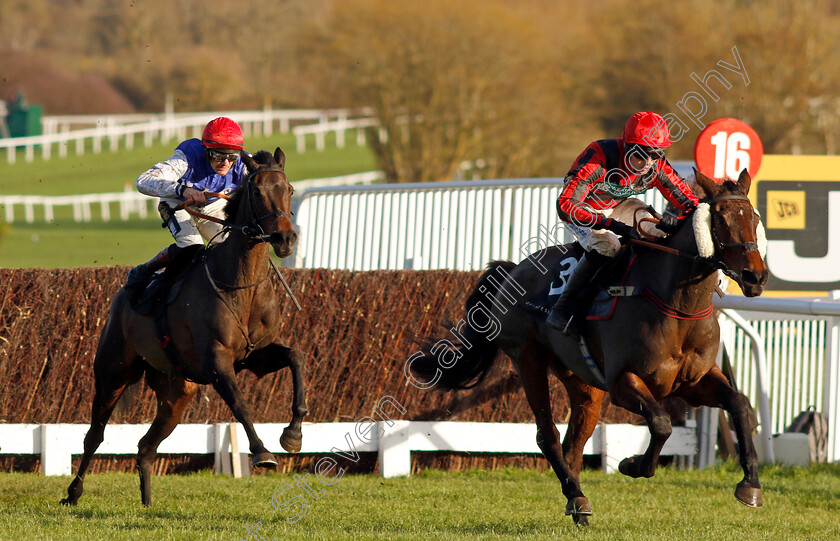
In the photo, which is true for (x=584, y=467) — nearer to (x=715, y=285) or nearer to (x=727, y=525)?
(x=727, y=525)

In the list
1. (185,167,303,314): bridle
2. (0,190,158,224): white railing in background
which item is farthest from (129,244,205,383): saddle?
(0,190,158,224): white railing in background

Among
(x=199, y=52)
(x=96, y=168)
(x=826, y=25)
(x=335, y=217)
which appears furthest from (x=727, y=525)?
(x=199, y=52)

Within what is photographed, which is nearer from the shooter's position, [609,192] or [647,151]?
[647,151]

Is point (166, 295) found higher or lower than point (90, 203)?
lower

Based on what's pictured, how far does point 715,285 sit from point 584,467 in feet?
11.3

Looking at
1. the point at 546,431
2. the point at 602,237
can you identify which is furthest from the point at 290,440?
the point at 602,237

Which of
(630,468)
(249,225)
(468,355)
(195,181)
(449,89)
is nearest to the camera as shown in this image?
(630,468)

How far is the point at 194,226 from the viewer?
6.46 meters

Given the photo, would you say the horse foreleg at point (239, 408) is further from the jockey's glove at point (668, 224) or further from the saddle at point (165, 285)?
the jockey's glove at point (668, 224)

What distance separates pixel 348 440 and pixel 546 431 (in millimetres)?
2220

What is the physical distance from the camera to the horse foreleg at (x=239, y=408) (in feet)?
17.5

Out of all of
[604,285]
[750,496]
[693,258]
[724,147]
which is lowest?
[750,496]

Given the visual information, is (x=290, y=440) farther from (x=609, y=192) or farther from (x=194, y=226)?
(x=609, y=192)

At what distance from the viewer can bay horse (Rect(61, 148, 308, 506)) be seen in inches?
220
